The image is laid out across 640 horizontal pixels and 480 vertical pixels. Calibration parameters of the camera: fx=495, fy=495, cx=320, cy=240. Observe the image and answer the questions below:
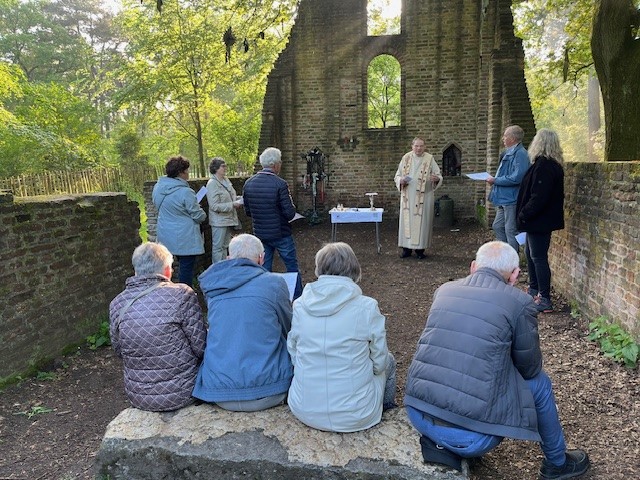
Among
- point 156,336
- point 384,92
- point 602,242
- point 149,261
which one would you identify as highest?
point 384,92

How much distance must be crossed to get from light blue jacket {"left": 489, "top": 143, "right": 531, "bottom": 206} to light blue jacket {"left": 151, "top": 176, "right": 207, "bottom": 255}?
367cm

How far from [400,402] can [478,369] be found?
1.60 meters

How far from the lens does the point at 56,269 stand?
498cm

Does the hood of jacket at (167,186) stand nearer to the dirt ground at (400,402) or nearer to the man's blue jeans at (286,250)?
the man's blue jeans at (286,250)

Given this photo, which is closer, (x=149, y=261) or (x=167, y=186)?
(x=149, y=261)

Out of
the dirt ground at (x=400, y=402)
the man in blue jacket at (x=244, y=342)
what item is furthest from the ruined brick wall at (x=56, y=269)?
the man in blue jacket at (x=244, y=342)

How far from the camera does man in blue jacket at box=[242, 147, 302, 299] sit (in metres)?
5.79

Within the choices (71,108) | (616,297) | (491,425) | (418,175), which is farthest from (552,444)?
(71,108)

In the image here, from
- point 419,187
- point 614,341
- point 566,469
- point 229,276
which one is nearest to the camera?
point 566,469

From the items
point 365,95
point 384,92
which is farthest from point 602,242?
point 384,92

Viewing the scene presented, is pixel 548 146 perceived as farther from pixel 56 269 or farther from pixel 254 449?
pixel 56 269

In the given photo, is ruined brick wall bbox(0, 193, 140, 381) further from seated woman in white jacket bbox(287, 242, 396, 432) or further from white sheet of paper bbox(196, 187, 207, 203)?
seated woman in white jacket bbox(287, 242, 396, 432)

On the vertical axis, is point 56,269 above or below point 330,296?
below

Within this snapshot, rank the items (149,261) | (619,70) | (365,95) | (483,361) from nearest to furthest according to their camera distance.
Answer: (483,361) → (149,261) → (619,70) → (365,95)
